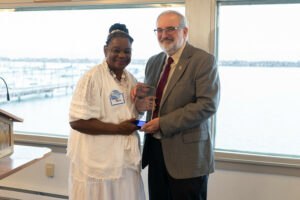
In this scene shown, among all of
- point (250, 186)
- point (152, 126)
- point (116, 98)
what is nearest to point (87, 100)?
point (116, 98)

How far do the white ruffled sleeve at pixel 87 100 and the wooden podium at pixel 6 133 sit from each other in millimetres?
364

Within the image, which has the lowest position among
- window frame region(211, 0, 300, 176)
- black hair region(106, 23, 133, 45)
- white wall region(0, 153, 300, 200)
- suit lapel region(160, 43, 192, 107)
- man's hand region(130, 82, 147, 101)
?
white wall region(0, 153, 300, 200)

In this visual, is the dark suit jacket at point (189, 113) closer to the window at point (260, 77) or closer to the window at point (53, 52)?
the window at point (260, 77)

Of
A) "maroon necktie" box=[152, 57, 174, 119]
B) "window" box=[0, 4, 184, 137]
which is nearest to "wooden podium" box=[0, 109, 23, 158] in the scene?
"maroon necktie" box=[152, 57, 174, 119]

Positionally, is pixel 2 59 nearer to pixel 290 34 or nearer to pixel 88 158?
pixel 88 158

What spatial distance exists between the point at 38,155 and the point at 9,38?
69.0 inches

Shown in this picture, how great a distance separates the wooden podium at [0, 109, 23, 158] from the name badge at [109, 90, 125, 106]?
568mm

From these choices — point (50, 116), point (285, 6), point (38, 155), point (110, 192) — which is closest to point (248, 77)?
point (285, 6)

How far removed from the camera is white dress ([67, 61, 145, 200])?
5.49ft

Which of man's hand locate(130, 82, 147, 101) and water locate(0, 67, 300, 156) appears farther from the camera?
water locate(0, 67, 300, 156)

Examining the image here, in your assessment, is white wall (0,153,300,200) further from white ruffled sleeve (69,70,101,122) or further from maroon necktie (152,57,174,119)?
white ruffled sleeve (69,70,101,122)

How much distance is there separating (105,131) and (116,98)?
193 mm

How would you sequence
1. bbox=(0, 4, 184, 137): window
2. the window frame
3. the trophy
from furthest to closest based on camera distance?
bbox=(0, 4, 184, 137): window → the window frame → the trophy

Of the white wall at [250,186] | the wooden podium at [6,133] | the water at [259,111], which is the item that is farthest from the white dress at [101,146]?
the water at [259,111]
